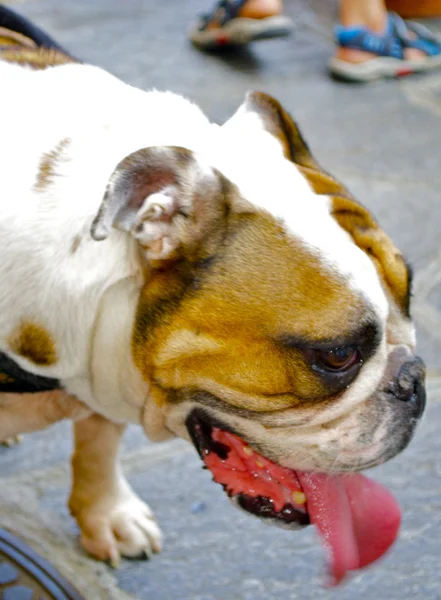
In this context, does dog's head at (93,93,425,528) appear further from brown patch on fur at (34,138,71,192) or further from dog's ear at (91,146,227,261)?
brown patch on fur at (34,138,71,192)

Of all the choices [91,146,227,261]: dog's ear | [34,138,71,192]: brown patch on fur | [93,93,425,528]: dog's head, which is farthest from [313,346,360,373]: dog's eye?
[34,138,71,192]: brown patch on fur

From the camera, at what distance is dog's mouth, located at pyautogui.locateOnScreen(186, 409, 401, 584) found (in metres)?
1.89

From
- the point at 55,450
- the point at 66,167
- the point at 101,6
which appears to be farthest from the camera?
the point at 101,6

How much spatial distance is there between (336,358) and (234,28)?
345 centimetres

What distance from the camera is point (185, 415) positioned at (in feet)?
5.87

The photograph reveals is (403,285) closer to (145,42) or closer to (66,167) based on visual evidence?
(66,167)

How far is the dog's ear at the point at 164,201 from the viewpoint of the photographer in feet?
4.92

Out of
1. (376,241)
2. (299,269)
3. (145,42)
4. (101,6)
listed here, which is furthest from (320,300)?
(101,6)

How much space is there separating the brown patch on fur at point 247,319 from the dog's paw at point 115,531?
81 centimetres

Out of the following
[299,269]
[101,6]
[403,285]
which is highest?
[299,269]

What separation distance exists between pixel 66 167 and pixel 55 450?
4.03 feet

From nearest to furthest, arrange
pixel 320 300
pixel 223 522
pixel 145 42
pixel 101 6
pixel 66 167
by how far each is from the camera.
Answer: pixel 320 300 < pixel 66 167 < pixel 223 522 < pixel 145 42 < pixel 101 6

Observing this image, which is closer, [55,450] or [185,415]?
[185,415]

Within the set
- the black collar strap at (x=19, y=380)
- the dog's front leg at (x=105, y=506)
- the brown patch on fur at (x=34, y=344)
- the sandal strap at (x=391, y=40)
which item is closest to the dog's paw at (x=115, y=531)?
the dog's front leg at (x=105, y=506)
